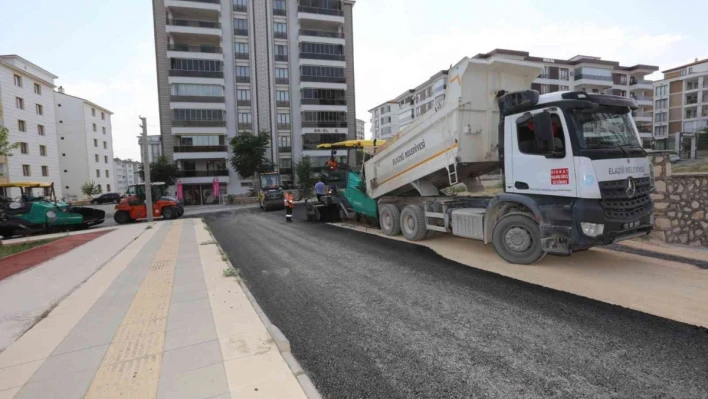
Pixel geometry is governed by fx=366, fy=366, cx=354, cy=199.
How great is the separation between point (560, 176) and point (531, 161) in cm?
59

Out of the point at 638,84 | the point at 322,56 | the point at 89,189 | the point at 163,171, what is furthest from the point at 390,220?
the point at 638,84

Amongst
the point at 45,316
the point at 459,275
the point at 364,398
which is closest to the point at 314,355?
the point at 364,398

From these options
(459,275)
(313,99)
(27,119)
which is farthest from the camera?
(313,99)

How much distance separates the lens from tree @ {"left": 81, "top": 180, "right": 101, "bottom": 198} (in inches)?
2109

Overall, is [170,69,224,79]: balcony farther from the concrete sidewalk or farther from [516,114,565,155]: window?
[516,114,565,155]: window

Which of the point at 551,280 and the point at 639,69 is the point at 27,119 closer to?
the point at 551,280

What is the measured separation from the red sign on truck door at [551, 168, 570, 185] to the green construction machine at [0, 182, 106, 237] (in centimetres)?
2017

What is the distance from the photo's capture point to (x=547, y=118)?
6090 mm

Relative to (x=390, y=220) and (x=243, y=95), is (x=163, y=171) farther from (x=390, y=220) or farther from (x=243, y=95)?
(x=390, y=220)

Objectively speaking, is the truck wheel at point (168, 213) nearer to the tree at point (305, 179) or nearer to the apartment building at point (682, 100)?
the tree at point (305, 179)

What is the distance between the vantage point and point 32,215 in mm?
16266

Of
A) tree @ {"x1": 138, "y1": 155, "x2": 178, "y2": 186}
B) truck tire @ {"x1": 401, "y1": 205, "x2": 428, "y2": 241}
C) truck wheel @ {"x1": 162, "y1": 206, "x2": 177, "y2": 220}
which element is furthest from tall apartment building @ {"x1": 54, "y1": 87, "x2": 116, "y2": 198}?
truck tire @ {"x1": 401, "y1": 205, "x2": 428, "y2": 241}

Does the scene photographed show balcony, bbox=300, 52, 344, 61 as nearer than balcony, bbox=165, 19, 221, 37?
No

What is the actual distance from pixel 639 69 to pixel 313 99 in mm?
57902
